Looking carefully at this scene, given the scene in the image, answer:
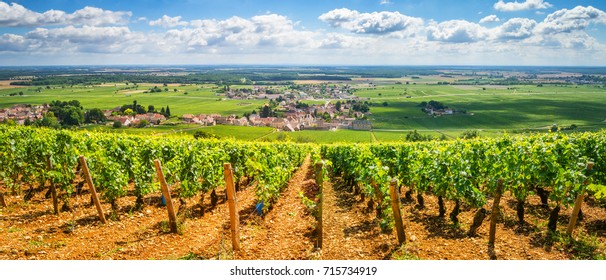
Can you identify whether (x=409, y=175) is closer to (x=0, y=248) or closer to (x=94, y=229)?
(x=94, y=229)

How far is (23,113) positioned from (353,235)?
4733cm

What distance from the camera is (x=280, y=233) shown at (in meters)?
8.34

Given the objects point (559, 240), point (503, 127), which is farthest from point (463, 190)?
point (503, 127)

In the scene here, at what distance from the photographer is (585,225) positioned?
794 cm

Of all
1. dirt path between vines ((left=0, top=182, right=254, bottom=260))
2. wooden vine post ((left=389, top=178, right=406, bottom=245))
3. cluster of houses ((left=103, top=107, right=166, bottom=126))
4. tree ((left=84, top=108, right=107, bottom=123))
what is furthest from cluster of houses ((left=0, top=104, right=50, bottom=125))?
wooden vine post ((left=389, top=178, right=406, bottom=245))

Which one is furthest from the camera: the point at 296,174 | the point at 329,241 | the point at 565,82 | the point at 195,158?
the point at 565,82

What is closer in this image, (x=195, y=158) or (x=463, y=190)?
(x=463, y=190)

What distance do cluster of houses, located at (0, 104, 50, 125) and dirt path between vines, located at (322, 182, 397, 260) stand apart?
38.3 meters

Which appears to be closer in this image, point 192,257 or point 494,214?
point 192,257

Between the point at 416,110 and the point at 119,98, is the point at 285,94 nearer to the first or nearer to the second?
the point at 416,110

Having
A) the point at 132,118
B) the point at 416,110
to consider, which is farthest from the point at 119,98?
the point at 416,110

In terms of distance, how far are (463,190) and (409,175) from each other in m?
2.84

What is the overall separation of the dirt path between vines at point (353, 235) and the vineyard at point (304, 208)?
4 cm

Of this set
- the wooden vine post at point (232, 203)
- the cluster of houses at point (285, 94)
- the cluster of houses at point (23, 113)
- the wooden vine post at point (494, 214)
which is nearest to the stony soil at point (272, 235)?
the wooden vine post at point (494, 214)
